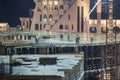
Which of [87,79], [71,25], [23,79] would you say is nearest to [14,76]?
[23,79]

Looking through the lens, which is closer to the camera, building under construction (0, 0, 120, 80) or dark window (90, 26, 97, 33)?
building under construction (0, 0, 120, 80)

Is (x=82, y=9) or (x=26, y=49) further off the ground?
(x=82, y=9)

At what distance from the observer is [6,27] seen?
9944 cm

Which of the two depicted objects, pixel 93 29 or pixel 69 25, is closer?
pixel 69 25

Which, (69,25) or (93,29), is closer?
(69,25)

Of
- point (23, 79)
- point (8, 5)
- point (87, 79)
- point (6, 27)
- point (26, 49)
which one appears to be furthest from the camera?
point (8, 5)

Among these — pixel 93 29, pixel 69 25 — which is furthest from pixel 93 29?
pixel 69 25

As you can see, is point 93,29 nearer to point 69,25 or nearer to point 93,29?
point 93,29

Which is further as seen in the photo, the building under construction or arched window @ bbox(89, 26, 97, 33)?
arched window @ bbox(89, 26, 97, 33)

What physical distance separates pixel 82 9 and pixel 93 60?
1085 inches

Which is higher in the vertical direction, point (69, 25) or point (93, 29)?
point (69, 25)

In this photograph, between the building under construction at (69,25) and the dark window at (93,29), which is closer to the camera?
the building under construction at (69,25)

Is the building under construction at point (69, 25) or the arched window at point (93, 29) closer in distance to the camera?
the building under construction at point (69, 25)

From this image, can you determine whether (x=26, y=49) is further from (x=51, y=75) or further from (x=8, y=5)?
(x=8, y=5)
